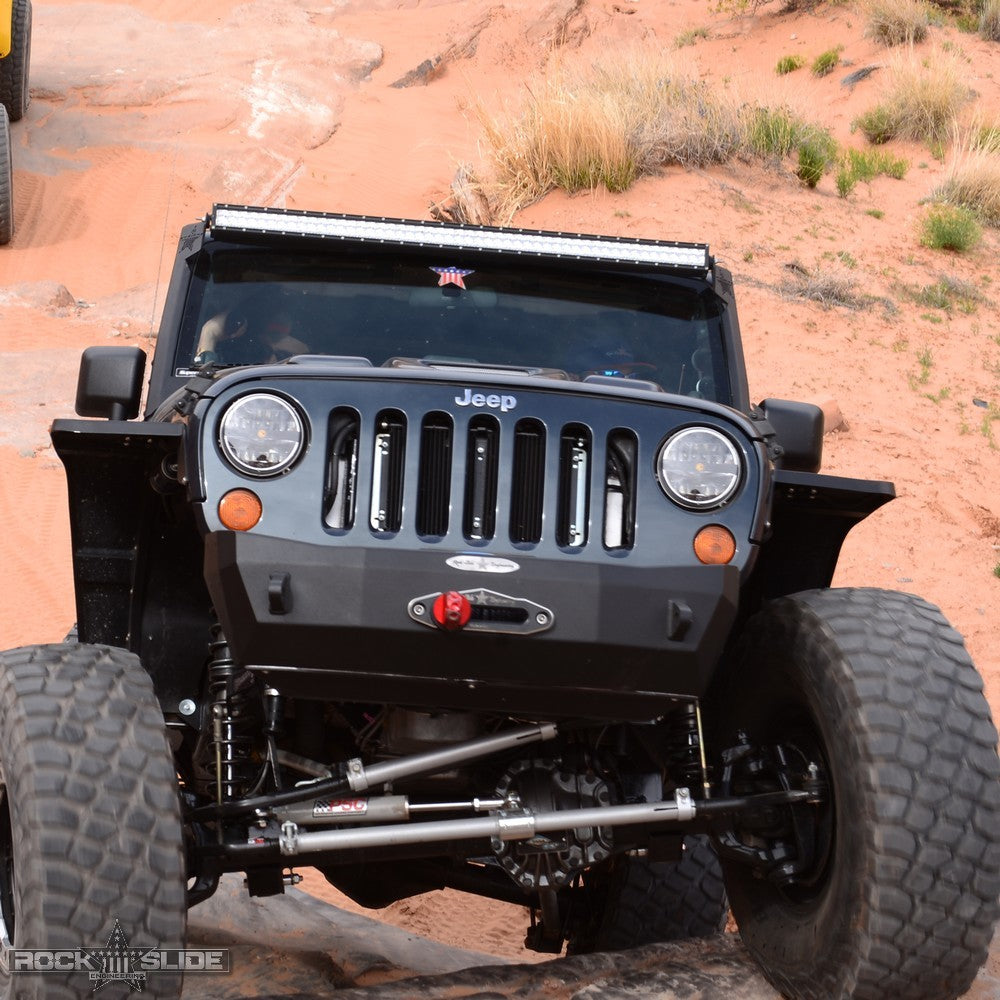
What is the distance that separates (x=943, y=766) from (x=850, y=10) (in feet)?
67.3

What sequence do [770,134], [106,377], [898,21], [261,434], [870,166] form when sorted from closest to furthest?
[261,434], [106,377], [770,134], [870,166], [898,21]

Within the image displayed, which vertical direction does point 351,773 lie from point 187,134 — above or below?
below

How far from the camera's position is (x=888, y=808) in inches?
109

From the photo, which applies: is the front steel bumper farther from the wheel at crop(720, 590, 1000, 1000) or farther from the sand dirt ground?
the sand dirt ground

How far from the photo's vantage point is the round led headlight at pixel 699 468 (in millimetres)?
2887

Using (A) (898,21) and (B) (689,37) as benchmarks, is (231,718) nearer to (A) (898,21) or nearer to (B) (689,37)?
(A) (898,21)

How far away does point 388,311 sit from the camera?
424 centimetres

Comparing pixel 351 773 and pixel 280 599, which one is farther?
pixel 351 773

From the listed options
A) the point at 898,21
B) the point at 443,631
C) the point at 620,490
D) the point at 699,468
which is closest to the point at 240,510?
the point at 443,631

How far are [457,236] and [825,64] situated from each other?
1617 centimetres

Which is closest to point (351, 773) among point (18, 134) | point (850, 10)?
point (18, 134)

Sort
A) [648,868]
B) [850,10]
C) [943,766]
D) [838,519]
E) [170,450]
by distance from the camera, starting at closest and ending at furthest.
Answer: [943,766]
[170,450]
[838,519]
[648,868]
[850,10]

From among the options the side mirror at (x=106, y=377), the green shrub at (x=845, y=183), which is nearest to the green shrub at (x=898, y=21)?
the green shrub at (x=845, y=183)

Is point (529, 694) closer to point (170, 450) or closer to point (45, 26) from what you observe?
point (170, 450)
